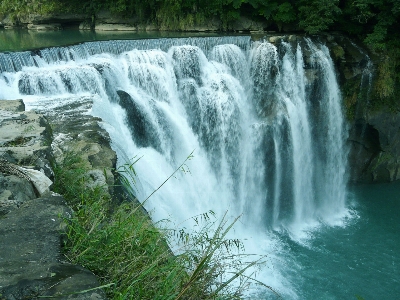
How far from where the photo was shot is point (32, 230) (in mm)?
2426

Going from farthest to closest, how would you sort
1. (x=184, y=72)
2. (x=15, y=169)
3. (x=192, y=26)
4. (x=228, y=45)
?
(x=192, y=26), (x=228, y=45), (x=184, y=72), (x=15, y=169)

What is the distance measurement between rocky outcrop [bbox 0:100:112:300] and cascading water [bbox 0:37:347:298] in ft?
10.8

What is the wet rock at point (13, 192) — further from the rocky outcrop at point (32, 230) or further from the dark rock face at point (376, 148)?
the dark rock face at point (376, 148)

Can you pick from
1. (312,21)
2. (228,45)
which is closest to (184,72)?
(228,45)

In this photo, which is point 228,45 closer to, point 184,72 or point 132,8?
point 184,72

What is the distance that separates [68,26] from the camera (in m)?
20.7

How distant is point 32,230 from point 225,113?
27.1 feet

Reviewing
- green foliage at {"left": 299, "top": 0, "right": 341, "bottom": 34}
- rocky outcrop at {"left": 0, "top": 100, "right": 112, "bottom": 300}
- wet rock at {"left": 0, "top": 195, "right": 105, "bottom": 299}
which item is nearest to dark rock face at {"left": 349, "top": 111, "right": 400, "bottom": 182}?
green foliage at {"left": 299, "top": 0, "right": 341, "bottom": 34}

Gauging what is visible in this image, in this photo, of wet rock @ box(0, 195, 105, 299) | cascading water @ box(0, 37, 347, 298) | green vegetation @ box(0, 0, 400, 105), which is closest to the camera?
wet rock @ box(0, 195, 105, 299)

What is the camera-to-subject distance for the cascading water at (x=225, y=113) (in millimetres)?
8680

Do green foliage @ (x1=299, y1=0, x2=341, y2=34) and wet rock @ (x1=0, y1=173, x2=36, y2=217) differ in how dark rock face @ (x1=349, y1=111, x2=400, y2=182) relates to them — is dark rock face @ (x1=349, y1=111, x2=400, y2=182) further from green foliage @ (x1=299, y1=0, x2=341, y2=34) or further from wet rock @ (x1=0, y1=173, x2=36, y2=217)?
wet rock @ (x1=0, y1=173, x2=36, y2=217)

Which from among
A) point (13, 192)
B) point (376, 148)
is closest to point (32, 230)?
point (13, 192)

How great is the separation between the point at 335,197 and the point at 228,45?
5.58m

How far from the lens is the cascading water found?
868 cm
